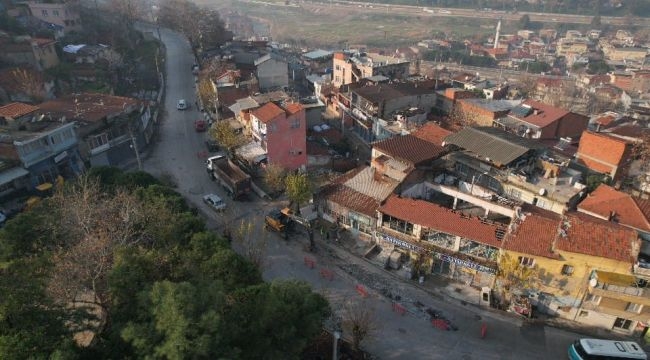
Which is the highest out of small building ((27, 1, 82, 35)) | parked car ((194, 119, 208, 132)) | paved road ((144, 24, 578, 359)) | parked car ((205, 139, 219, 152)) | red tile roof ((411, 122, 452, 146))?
small building ((27, 1, 82, 35))

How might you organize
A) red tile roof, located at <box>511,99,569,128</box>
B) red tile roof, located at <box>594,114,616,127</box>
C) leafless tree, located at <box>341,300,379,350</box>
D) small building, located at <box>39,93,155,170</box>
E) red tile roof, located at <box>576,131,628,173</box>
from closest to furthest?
leafless tree, located at <box>341,300,379,350</box> → red tile roof, located at <box>576,131,628,173</box> → small building, located at <box>39,93,155,170</box> → red tile roof, located at <box>511,99,569,128</box> → red tile roof, located at <box>594,114,616,127</box>

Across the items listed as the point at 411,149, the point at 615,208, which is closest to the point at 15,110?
the point at 411,149

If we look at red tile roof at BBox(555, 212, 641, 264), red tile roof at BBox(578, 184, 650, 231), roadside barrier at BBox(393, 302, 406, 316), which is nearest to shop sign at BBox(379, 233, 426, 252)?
roadside barrier at BBox(393, 302, 406, 316)

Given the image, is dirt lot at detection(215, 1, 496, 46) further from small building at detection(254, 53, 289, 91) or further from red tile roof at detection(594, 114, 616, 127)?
red tile roof at detection(594, 114, 616, 127)

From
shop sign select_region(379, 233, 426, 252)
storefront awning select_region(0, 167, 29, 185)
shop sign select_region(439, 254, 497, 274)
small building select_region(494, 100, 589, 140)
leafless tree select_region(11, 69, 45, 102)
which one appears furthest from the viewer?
small building select_region(494, 100, 589, 140)

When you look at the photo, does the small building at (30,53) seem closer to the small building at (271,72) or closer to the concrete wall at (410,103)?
the small building at (271,72)

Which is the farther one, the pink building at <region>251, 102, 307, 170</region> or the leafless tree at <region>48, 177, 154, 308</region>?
the pink building at <region>251, 102, 307, 170</region>
